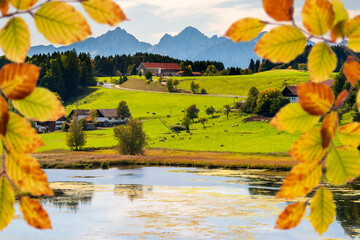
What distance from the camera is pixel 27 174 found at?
0.78 meters

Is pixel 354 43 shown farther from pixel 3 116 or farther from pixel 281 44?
pixel 3 116

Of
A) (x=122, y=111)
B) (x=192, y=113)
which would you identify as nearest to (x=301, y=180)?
(x=192, y=113)

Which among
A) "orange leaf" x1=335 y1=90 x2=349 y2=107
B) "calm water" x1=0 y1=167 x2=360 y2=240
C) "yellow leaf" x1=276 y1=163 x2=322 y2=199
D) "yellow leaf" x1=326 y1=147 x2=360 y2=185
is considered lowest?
"calm water" x1=0 y1=167 x2=360 y2=240

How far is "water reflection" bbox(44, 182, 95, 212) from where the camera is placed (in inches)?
1255

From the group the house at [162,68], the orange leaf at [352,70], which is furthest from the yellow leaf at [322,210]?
the house at [162,68]

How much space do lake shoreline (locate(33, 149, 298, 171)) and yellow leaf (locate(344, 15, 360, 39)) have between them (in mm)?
47817

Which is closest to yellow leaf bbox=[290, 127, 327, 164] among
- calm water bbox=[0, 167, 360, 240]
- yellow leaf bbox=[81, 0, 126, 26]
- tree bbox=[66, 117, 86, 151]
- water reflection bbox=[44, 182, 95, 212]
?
yellow leaf bbox=[81, 0, 126, 26]

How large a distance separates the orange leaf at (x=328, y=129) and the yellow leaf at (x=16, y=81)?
0.51m

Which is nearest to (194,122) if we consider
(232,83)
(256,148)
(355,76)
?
(256,148)

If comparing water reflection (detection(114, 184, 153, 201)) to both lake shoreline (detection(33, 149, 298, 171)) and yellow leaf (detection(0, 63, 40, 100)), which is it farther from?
yellow leaf (detection(0, 63, 40, 100))

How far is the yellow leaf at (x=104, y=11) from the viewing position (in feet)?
2.52

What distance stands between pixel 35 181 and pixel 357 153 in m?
0.57

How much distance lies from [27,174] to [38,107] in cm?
12

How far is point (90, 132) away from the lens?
86625mm
